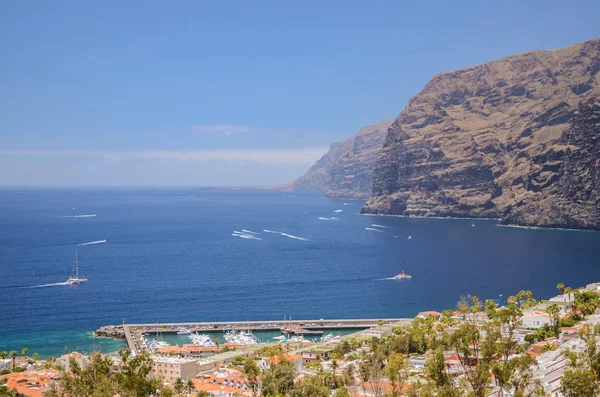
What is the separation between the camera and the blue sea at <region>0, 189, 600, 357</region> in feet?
287

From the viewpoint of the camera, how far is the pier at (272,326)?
79875mm

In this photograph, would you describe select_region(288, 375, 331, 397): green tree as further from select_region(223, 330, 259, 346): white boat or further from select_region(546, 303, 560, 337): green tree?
select_region(223, 330, 259, 346): white boat

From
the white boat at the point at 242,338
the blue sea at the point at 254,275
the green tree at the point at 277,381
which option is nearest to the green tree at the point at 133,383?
the green tree at the point at 277,381

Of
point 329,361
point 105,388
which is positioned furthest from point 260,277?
point 105,388

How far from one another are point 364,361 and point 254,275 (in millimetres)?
60639

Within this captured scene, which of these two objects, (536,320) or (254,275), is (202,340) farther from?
(254,275)

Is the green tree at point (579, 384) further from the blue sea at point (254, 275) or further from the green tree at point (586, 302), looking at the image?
the blue sea at point (254, 275)

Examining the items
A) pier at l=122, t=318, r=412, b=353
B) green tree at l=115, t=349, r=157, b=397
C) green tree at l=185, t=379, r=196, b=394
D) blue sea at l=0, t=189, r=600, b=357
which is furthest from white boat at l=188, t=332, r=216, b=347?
green tree at l=115, t=349, r=157, b=397

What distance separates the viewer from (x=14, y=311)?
286 feet

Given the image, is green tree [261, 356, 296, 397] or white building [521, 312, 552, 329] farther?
white building [521, 312, 552, 329]

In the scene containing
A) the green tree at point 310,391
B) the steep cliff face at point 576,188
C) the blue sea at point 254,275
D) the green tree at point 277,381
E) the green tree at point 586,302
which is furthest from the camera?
the steep cliff face at point 576,188

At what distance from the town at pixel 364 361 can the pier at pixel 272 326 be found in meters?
0.18

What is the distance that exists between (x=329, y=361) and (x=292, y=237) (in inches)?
4398

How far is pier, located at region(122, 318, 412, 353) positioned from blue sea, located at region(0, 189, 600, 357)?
3.88 meters
